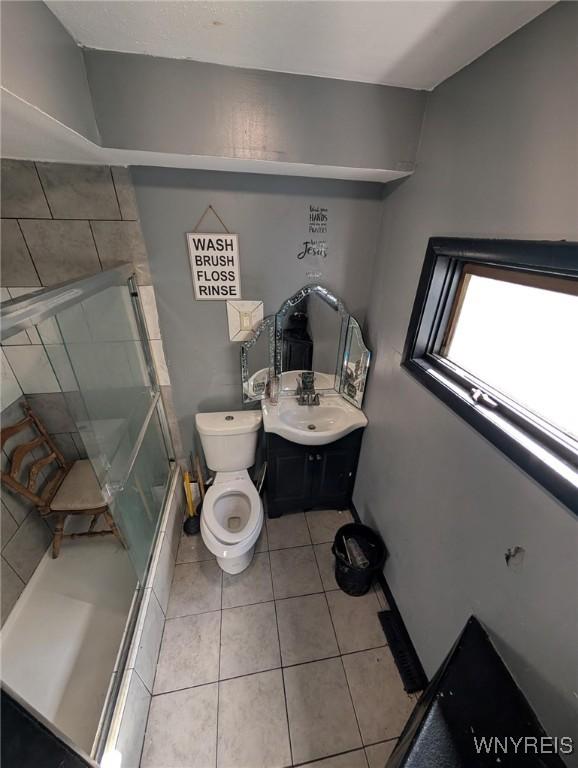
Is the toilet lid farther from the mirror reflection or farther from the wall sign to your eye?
the wall sign

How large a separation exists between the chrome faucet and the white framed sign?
2.01 ft

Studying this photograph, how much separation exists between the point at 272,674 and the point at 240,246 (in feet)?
6.62

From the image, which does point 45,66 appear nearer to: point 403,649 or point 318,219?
point 318,219

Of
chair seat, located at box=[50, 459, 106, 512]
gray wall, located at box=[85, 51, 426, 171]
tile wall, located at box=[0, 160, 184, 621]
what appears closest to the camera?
gray wall, located at box=[85, 51, 426, 171]

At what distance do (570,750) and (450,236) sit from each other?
143 cm

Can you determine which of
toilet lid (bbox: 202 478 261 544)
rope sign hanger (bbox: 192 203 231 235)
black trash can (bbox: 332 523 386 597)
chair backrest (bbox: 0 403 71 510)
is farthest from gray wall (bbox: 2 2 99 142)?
black trash can (bbox: 332 523 386 597)

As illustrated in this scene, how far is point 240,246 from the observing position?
1446mm

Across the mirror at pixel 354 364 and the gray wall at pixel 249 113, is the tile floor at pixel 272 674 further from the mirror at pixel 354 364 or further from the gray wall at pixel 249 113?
the gray wall at pixel 249 113

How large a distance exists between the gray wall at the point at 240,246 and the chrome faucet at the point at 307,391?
1.35 ft

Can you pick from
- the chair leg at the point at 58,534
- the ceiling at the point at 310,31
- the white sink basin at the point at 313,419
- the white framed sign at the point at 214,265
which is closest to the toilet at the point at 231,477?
the white sink basin at the point at 313,419

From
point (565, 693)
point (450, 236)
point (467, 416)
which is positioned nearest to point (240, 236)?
point (450, 236)

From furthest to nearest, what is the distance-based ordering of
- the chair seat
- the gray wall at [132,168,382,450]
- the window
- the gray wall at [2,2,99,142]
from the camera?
the chair seat < the gray wall at [132,168,382,450] < the window < the gray wall at [2,2,99,142]

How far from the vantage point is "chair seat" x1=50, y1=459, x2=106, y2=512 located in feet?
5.07

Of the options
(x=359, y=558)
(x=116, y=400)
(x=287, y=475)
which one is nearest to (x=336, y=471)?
(x=287, y=475)
